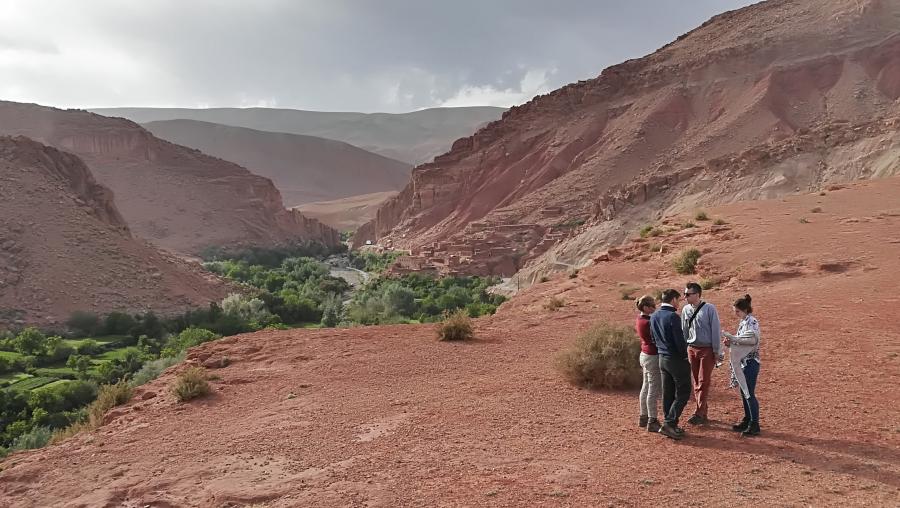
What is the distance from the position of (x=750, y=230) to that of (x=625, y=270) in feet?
14.2

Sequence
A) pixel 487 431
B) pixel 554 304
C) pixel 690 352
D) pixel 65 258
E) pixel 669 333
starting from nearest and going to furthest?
1. pixel 669 333
2. pixel 690 352
3. pixel 487 431
4. pixel 554 304
5. pixel 65 258

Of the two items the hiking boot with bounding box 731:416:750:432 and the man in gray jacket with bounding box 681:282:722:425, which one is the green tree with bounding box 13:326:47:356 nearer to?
the man in gray jacket with bounding box 681:282:722:425

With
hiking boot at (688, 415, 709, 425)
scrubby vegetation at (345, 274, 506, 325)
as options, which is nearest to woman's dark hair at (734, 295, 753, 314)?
hiking boot at (688, 415, 709, 425)

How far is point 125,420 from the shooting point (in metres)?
9.41

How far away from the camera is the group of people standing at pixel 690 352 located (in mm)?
6129

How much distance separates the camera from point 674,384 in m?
6.24

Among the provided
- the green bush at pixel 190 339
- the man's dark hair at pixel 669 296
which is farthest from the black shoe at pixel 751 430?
the green bush at pixel 190 339

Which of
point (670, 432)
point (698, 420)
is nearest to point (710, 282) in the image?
point (698, 420)

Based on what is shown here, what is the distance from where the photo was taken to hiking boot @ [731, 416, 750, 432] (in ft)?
20.6

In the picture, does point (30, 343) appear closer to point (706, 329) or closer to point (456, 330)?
point (456, 330)

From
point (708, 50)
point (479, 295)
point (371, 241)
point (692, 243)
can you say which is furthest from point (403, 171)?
point (692, 243)

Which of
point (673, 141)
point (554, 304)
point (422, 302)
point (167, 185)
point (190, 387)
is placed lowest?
point (422, 302)

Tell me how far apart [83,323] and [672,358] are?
28313 millimetres

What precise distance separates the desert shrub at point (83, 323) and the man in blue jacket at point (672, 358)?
27687 millimetres
